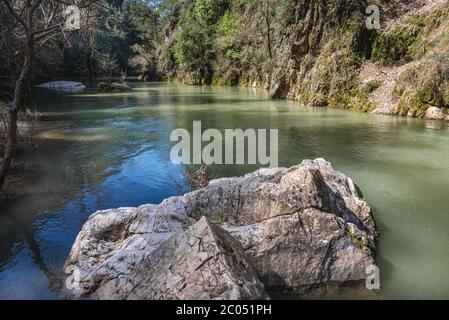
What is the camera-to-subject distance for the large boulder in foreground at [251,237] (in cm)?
434

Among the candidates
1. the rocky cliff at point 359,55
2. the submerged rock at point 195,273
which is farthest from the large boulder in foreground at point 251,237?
the rocky cliff at point 359,55

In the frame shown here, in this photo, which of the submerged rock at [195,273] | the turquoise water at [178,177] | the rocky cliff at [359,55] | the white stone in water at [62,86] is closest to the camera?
the submerged rock at [195,273]

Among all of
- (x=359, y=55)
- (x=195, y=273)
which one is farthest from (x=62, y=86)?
(x=195, y=273)

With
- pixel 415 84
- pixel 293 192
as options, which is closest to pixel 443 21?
pixel 415 84

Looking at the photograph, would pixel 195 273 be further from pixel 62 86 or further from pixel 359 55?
pixel 62 86

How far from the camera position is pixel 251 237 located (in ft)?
16.7

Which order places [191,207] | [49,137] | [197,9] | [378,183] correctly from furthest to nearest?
1. [197,9]
2. [49,137]
3. [378,183]
4. [191,207]

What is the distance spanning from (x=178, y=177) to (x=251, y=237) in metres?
4.89

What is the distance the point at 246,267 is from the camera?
4.09 m

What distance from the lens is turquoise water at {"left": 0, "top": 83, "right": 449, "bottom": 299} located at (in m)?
5.57

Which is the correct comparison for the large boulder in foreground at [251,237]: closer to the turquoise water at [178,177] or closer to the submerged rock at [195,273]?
the submerged rock at [195,273]

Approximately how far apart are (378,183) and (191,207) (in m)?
5.34

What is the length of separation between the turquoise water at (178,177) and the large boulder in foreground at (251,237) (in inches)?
22.7

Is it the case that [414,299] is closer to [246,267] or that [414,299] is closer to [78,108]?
[246,267]
